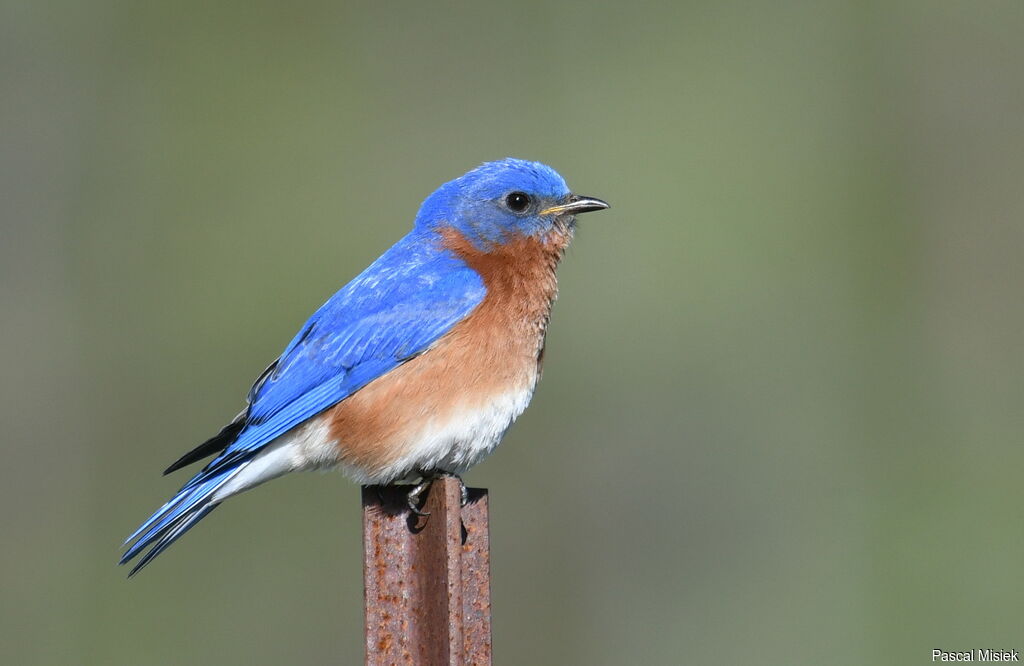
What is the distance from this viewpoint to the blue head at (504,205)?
5.15 meters

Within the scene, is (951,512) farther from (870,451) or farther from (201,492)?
(201,492)

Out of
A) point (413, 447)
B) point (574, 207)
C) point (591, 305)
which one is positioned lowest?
point (413, 447)

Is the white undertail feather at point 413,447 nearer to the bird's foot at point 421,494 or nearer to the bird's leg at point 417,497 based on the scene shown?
the bird's foot at point 421,494

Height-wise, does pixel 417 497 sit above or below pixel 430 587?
above

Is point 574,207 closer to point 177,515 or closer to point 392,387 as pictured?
point 392,387

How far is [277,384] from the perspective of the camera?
4680mm

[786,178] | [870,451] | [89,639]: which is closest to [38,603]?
[89,639]

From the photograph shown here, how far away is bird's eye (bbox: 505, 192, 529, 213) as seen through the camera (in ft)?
17.0

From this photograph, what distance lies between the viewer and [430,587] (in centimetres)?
314

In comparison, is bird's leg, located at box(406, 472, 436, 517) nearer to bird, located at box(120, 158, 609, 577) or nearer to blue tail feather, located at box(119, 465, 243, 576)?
bird, located at box(120, 158, 609, 577)

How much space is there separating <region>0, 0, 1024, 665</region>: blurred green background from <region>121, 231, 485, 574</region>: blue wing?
3.27 meters

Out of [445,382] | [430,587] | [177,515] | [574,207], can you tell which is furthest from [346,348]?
[430,587]

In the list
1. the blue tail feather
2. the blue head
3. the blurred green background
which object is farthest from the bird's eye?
the blurred green background

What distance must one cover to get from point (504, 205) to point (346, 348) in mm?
913
